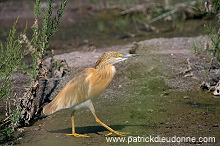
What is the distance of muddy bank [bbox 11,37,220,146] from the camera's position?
4988 millimetres

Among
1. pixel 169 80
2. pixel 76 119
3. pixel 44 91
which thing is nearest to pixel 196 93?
pixel 169 80

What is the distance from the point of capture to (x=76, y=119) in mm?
5703

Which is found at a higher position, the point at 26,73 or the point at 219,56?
the point at 219,56

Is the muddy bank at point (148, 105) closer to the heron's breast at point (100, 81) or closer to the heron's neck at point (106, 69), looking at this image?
the heron's breast at point (100, 81)

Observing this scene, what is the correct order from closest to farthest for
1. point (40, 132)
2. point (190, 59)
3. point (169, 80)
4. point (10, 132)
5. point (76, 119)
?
point (10, 132)
point (40, 132)
point (76, 119)
point (169, 80)
point (190, 59)

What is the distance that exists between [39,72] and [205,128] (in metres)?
2.49

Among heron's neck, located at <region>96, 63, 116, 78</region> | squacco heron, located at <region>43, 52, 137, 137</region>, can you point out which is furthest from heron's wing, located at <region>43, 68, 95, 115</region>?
heron's neck, located at <region>96, 63, 116, 78</region>

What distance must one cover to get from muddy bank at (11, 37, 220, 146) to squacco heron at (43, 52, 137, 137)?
0.36 metres

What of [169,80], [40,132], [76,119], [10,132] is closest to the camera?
[10,132]

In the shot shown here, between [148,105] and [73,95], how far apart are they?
149 centimetres

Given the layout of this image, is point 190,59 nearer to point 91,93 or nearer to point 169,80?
point 169,80

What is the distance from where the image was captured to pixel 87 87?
5113 mm

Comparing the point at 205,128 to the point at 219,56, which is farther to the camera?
the point at 219,56

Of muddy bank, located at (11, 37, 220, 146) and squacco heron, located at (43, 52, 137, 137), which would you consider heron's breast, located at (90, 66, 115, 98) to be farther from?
muddy bank, located at (11, 37, 220, 146)
